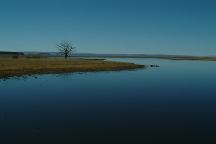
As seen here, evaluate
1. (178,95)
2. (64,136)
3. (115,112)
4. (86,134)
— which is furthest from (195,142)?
(178,95)

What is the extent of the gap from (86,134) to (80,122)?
3.11 metres

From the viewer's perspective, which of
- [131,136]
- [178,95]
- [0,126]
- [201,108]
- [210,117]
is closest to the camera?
[131,136]

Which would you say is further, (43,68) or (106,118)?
(43,68)

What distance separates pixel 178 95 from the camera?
3641 cm

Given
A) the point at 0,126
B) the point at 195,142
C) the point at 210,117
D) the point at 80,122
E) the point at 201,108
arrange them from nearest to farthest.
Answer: the point at 195,142 < the point at 0,126 < the point at 80,122 < the point at 210,117 < the point at 201,108

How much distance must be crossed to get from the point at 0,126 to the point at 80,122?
17.7 ft

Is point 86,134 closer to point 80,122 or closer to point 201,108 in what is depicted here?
point 80,122

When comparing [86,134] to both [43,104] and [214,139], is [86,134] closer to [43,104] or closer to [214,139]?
[214,139]

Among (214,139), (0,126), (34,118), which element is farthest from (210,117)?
(0,126)

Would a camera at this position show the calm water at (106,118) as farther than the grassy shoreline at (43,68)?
No

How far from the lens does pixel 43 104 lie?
2917cm

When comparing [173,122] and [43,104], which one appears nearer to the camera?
[173,122]

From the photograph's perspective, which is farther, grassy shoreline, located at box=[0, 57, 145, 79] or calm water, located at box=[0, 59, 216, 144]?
grassy shoreline, located at box=[0, 57, 145, 79]

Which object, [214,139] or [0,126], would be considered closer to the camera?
[214,139]
